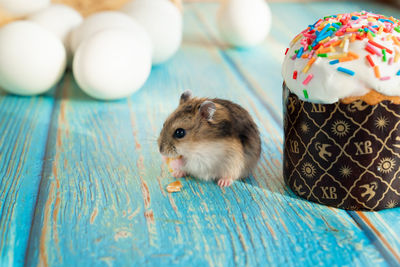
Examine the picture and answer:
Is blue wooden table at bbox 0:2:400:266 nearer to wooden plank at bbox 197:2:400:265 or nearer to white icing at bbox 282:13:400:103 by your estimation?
wooden plank at bbox 197:2:400:265

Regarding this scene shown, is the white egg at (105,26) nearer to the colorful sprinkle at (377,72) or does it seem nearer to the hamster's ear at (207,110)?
the hamster's ear at (207,110)

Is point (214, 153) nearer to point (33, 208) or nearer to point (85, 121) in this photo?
point (33, 208)

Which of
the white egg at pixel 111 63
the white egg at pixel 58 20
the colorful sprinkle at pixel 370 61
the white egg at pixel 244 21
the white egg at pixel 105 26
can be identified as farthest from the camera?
the white egg at pixel 244 21

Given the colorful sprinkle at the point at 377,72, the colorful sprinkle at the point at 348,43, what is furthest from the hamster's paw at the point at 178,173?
the colorful sprinkle at the point at 377,72

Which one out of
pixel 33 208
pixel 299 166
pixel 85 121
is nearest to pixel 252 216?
pixel 299 166

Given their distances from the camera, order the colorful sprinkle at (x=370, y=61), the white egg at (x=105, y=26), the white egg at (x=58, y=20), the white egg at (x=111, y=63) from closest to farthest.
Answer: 1. the colorful sprinkle at (x=370, y=61)
2. the white egg at (x=111, y=63)
3. the white egg at (x=105, y=26)
4. the white egg at (x=58, y=20)

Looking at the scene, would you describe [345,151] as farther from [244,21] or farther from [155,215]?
[244,21]
